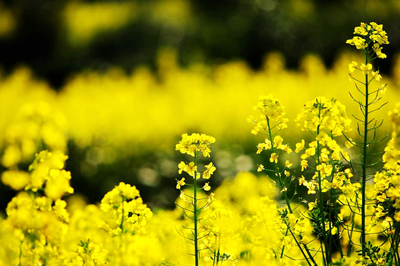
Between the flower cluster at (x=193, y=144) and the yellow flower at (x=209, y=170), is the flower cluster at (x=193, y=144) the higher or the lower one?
the higher one

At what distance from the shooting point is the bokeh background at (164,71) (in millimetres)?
5828

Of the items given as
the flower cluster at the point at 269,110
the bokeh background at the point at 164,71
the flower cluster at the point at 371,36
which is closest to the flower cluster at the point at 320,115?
the flower cluster at the point at 269,110

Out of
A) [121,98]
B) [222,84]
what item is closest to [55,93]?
[121,98]

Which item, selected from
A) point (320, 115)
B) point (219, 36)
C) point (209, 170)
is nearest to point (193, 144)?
point (209, 170)

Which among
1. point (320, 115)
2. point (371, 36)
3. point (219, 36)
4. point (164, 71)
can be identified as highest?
point (219, 36)

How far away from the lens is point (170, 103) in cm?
766

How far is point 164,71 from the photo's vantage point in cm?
945

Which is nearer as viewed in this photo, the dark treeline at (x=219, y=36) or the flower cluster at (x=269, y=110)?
the flower cluster at (x=269, y=110)

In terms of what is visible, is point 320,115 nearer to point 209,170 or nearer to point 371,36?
point 371,36

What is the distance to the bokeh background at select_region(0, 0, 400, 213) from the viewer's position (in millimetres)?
5828

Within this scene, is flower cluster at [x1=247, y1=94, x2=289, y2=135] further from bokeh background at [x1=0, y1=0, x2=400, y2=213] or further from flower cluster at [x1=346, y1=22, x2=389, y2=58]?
bokeh background at [x1=0, y1=0, x2=400, y2=213]

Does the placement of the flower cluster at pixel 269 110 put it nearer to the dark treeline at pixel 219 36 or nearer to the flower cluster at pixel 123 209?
the flower cluster at pixel 123 209

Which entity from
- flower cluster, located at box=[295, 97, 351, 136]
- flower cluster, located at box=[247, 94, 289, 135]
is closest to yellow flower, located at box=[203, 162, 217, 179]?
flower cluster, located at box=[247, 94, 289, 135]

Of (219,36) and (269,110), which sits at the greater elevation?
(219,36)
